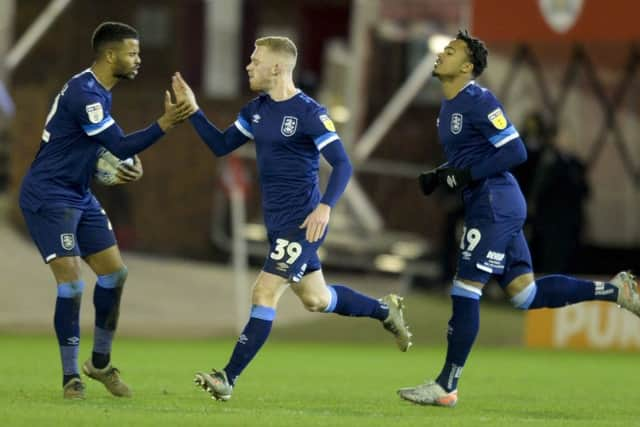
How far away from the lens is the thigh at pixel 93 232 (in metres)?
11.6

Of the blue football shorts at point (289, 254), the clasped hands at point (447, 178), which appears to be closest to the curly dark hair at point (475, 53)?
the clasped hands at point (447, 178)

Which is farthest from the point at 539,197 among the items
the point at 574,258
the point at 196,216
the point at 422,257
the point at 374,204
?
the point at 196,216

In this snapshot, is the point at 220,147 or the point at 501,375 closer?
the point at 220,147

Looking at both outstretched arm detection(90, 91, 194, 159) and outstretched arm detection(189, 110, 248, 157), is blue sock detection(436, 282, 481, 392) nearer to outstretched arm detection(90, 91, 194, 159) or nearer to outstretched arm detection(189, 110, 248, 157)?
outstretched arm detection(189, 110, 248, 157)

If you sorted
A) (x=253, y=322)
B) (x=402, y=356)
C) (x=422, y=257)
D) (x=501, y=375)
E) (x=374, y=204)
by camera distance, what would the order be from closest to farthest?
(x=253, y=322)
(x=501, y=375)
(x=402, y=356)
(x=422, y=257)
(x=374, y=204)

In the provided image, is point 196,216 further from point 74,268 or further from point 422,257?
point 74,268

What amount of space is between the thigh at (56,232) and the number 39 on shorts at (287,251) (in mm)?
1285

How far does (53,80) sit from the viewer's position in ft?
94.4

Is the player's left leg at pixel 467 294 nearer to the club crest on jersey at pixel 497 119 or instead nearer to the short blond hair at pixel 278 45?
the club crest on jersey at pixel 497 119

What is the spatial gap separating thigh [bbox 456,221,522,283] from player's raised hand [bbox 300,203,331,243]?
41.7 inches

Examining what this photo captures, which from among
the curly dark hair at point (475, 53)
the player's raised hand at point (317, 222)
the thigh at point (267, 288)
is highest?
the curly dark hair at point (475, 53)

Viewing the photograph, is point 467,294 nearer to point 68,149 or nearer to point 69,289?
point 69,289

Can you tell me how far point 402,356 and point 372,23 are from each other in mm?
8972

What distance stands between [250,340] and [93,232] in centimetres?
133
